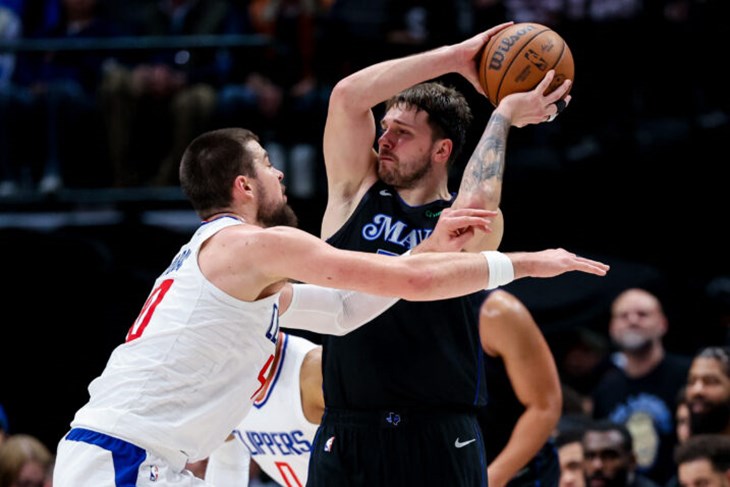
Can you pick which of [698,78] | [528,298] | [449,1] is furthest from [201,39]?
[698,78]

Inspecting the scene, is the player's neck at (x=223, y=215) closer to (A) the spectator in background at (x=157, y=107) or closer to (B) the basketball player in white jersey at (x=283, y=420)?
(B) the basketball player in white jersey at (x=283, y=420)

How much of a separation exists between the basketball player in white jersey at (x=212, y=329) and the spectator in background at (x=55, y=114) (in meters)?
6.55

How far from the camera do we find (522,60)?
5375 mm

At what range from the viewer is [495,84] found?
5.45 meters

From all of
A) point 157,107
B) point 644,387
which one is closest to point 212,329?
point 644,387

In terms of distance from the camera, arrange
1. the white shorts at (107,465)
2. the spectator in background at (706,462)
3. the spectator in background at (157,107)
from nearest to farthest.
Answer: the white shorts at (107,465) → the spectator in background at (706,462) → the spectator in background at (157,107)

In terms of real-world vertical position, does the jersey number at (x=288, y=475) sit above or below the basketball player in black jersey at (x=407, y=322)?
below

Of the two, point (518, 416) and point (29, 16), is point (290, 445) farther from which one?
point (29, 16)

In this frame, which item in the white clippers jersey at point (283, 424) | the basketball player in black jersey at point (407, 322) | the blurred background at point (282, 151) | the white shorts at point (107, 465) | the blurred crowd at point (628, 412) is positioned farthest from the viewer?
the blurred background at point (282, 151)

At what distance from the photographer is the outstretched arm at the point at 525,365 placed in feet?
20.4

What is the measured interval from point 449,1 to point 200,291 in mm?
7135

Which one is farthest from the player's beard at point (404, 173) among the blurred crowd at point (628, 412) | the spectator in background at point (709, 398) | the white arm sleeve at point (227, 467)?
the spectator in background at point (709, 398)

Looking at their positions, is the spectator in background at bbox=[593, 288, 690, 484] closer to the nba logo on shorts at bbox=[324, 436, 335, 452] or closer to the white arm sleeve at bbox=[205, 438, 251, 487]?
Answer: the white arm sleeve at bbox=[205, 438, 251, 487]

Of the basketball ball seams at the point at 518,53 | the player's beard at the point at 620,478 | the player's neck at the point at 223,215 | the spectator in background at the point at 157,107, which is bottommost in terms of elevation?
the player's beard at the point at 620,478
